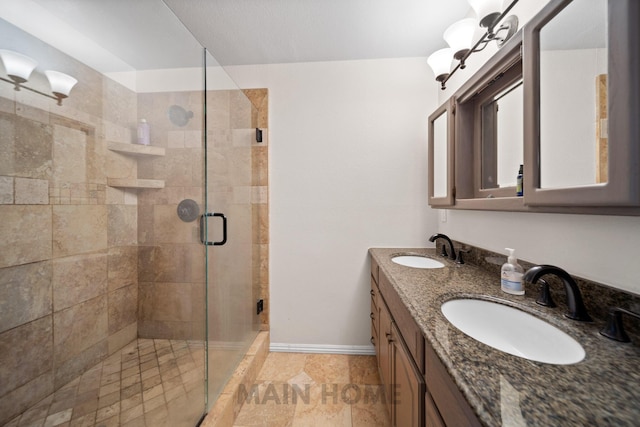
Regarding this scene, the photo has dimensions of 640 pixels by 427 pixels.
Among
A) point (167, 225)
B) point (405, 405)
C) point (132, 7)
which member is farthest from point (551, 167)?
point (132, 7)

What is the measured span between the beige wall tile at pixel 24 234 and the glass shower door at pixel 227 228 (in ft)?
2.07

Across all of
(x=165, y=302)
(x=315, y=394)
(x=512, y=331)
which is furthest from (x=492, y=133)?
(x=165, y=302)

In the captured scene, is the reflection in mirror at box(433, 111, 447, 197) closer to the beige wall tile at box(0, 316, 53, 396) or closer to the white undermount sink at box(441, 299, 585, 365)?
the white undermount sink at box(441, 299, 585, 365)

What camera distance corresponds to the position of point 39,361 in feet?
3.17

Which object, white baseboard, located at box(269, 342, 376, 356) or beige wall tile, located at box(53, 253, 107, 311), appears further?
white baseboard, located at box(269, 342, 376, 356)

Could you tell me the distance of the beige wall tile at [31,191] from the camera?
2.89 ft

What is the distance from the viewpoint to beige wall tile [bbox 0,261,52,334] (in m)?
0.89

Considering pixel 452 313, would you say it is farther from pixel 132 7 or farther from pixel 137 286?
pixel 132 7

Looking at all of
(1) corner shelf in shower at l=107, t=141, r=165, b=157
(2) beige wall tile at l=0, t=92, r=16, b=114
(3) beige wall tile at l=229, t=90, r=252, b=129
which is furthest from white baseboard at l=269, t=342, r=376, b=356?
(2) beige wall tile at l=0, t=92, r=16, b=114

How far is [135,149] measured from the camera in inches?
47.4

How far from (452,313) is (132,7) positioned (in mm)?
2026

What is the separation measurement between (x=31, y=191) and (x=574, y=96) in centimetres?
201

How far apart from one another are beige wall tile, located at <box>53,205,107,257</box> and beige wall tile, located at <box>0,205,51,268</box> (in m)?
0.03

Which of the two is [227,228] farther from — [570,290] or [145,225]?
[570,290]
